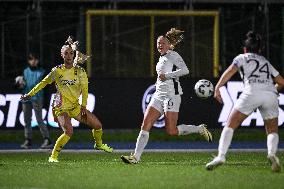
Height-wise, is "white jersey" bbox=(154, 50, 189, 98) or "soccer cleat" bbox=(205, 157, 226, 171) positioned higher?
"white jersey" bbox=(154, 50, 189, 98)

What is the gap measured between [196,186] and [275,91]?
2.51 m

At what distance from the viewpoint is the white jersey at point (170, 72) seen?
17.4m

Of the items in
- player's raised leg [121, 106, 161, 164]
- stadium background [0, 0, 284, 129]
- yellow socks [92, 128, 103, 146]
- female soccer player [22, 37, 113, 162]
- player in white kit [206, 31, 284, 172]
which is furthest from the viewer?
stadium background [0, 0, 284, 129]

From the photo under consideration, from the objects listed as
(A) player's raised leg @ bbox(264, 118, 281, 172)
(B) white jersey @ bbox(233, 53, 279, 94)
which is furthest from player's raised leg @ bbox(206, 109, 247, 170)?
(A) player's raised leg @ bbox(264, 118, 281, 172)

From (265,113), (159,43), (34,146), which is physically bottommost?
(34,146)

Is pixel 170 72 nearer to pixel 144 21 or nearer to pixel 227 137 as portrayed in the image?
pixel 227 137

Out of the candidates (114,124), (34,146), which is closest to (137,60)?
(114,124)

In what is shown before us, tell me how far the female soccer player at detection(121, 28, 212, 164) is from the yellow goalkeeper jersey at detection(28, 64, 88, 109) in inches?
67.1

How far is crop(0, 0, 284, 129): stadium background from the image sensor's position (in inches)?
1096

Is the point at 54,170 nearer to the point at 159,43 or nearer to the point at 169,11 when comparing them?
the point at 159,43

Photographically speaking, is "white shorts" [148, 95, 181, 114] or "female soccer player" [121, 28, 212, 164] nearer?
"female soccer player" [121, 28, 212, 164]

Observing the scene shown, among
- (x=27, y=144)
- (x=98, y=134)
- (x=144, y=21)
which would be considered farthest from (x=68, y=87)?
(x=144, y=21)

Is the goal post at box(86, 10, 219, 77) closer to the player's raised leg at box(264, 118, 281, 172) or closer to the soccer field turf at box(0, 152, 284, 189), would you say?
the soccer field turf at box(0, 152, 284, 189)

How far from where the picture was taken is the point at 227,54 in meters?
28.3
